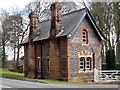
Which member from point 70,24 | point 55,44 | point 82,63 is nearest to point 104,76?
point 82,63

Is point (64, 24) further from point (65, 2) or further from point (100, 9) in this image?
point (65, 2)

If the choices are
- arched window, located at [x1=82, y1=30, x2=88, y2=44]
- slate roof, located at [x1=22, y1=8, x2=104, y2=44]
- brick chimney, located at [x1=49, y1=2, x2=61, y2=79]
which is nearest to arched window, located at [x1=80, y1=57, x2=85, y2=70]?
arched window, located at [x1=82, y1=30, x2=88, y2=44]

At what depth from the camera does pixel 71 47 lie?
30844mm

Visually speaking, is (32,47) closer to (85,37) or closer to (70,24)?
(70,24)

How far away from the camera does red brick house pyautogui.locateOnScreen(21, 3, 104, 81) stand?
3073 cm

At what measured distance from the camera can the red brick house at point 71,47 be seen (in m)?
30.7

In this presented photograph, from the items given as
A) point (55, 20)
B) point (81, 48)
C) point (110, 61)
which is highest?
point (55, 20)

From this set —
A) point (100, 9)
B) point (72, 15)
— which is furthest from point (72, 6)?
point (72, 15)

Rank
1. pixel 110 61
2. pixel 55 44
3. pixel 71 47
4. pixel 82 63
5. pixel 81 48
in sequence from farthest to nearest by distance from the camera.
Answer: pixel 110 61
pixel 55 44
pixel 82 63
pixel 81 48
pixel 71 47

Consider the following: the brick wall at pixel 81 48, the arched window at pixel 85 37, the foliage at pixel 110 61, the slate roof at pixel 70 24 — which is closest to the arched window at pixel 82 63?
the brick wall at pixel 81 48

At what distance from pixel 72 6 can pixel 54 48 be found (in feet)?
68.2

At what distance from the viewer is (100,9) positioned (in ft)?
148

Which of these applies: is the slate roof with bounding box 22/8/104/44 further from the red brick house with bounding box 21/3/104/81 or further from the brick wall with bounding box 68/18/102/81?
the brick wall with bounding box 68/18/102/81

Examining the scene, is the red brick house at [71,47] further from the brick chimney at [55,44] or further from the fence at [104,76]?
the fence at [104,76]
